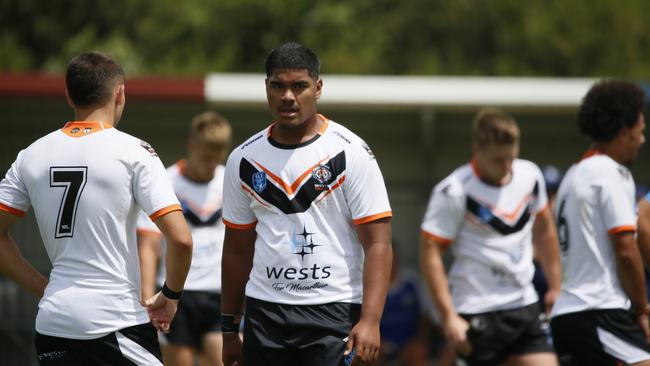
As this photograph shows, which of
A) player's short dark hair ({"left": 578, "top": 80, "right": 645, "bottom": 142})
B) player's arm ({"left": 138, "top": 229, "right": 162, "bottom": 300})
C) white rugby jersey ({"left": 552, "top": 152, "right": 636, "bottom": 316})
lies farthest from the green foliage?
white rugby jersey ({"left": 552, "top": 152, "right": 636, "bottom": 316})

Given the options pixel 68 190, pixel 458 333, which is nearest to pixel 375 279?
pixel 68 190

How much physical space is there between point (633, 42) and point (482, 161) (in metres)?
21.3

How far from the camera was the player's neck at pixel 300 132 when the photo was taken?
5.04 m

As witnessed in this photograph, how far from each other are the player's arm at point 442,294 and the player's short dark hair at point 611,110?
144 cm

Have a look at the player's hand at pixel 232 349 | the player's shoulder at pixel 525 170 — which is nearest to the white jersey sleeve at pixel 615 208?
the player's shoulder at pixel 525 170

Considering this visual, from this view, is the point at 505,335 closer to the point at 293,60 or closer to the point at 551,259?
the point at 551,259

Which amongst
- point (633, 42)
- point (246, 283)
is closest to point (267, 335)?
point (246, 283)

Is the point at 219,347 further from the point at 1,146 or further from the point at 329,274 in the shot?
the point at 1,146

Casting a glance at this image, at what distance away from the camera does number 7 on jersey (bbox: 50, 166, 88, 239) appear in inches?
186

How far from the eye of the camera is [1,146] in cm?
1166

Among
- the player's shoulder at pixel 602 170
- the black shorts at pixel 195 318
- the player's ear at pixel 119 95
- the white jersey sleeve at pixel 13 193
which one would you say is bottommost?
the black shorts at pixel 195 318

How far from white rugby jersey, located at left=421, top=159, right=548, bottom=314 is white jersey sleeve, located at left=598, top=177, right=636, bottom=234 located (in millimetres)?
1205

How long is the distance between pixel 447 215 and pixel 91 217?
10.1 ft

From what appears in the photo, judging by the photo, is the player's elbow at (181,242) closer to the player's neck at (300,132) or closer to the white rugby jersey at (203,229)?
the player's neck at (300,132)
